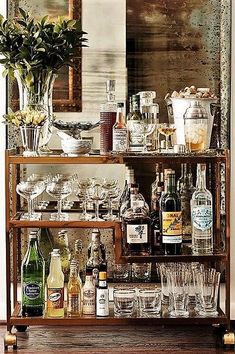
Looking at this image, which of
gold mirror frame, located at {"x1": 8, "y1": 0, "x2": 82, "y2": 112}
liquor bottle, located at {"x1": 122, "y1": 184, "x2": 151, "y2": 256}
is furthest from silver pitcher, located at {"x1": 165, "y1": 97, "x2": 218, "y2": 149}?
gold mirror frame, located at {"x1": 8, "y1": 0, "x2": 82, "y2": 112}

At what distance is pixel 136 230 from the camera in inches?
163

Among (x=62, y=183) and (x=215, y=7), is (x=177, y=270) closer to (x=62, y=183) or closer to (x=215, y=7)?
(x=62, y=183)

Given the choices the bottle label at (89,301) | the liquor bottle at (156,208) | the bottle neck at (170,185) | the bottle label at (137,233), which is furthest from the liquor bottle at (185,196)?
the bottle label at (89,301)

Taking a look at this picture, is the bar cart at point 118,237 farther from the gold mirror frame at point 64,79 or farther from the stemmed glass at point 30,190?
the gold mirror frame at point 64,79

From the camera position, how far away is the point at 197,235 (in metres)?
4.19

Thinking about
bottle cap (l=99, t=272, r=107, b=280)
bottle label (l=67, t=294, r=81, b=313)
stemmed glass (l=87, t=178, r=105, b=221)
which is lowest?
bottle label (l=67, t=294, r=81, b=313)

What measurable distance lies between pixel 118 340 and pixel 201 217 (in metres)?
0.73

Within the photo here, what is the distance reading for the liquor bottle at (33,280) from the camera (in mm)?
4164

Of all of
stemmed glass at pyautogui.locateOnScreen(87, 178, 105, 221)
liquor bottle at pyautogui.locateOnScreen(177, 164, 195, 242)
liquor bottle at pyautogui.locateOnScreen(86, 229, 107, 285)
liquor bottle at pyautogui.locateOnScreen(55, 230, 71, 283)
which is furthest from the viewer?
liquor bottle at pyautogui.locateOnScreen(55, 230, 71, 283)

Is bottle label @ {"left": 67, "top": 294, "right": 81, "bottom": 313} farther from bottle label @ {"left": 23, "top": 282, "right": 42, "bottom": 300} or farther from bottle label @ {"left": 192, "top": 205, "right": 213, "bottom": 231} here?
bottle label @ {"left": 192, "top": 205, "right": 213, "bottom": 231}

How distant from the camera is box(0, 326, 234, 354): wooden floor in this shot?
4.14 metres

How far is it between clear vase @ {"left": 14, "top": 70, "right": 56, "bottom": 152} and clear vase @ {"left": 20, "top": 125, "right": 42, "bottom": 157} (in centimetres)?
6

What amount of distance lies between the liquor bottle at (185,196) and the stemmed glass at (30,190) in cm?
70

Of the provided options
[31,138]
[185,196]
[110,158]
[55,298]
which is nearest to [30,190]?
[31,138]
